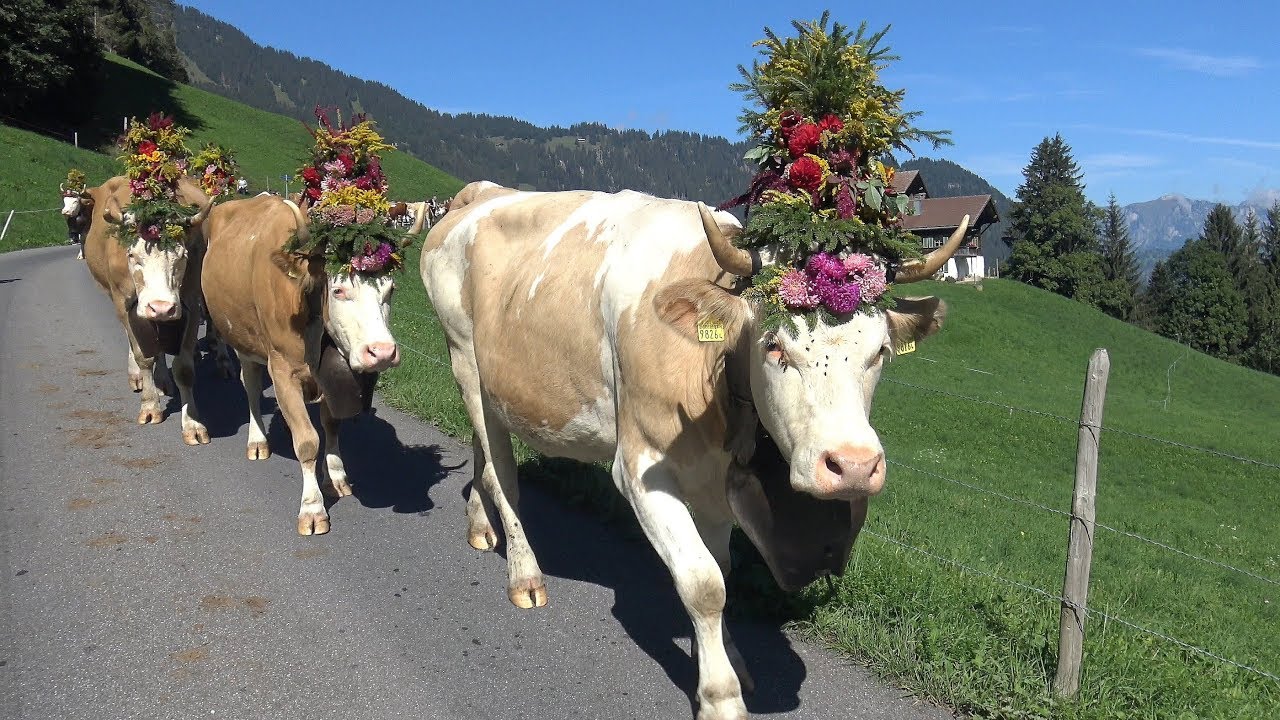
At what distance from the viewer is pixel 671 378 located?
13.1ft

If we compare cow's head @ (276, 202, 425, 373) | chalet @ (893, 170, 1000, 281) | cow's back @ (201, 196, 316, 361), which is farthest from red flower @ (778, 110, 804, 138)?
chalet @ (893, 170, 1000, 281)

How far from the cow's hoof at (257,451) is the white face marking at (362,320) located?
232 cm

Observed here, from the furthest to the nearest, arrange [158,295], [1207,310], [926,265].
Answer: [1207,310], [158,295], [926,265]

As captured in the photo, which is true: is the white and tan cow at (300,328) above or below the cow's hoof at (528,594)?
above

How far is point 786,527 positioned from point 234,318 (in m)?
5.43

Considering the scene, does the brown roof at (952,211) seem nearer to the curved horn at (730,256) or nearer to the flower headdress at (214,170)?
the flower headdress at (214,170)

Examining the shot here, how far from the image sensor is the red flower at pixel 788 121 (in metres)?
3.46

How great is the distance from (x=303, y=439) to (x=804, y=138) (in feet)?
15.1

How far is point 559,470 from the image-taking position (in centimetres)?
751

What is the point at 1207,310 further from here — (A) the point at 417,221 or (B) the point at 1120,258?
(A) the point at 417,221

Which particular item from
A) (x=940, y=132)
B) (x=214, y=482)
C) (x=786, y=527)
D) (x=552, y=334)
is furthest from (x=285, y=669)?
(x=940, y=132)

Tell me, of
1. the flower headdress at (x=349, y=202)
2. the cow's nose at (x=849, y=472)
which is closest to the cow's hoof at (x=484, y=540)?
the flower headdress at (x=349, y=202)

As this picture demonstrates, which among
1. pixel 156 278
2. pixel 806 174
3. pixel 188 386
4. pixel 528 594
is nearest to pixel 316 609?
pixel 528 594

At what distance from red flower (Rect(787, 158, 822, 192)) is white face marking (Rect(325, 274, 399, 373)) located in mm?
3401
